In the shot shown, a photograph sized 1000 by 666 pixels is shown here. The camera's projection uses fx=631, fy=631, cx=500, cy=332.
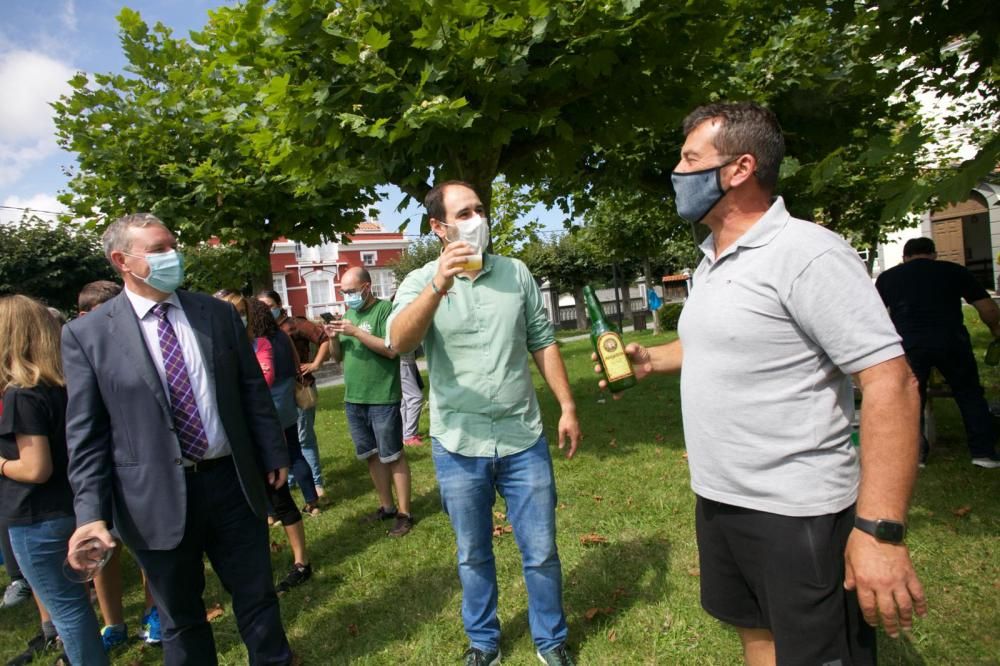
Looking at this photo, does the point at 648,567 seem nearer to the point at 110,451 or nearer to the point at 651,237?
the point at 110,451

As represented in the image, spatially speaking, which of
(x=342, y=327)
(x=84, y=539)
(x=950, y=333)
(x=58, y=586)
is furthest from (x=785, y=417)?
(x=950, y=333)

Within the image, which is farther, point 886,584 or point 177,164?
point 177,164

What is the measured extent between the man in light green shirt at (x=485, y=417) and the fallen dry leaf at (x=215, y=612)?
2029 mm

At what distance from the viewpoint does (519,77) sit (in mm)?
4848

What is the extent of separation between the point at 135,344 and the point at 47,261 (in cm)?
2799

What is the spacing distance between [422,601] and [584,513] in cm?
158

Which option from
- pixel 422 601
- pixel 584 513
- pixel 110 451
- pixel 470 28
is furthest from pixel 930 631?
pixel 470 28

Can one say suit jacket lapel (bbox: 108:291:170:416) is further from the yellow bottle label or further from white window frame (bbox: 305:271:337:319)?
white window frame (bbox: 305:271:337:319)

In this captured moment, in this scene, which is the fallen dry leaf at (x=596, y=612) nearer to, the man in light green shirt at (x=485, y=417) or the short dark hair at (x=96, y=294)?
the man in light green shirt at (x=485, y=417)

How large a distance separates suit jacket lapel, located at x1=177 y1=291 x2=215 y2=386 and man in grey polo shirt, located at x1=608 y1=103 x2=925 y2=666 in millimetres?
2029

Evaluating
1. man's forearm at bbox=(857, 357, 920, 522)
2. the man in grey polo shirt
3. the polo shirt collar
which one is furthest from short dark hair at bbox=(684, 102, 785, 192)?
man's forearm at bbox=(857, 357, 920, 522)

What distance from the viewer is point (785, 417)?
1.80 metres

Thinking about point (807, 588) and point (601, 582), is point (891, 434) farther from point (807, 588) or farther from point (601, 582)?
point (601, 582)

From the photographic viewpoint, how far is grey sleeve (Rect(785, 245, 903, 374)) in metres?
1.61
